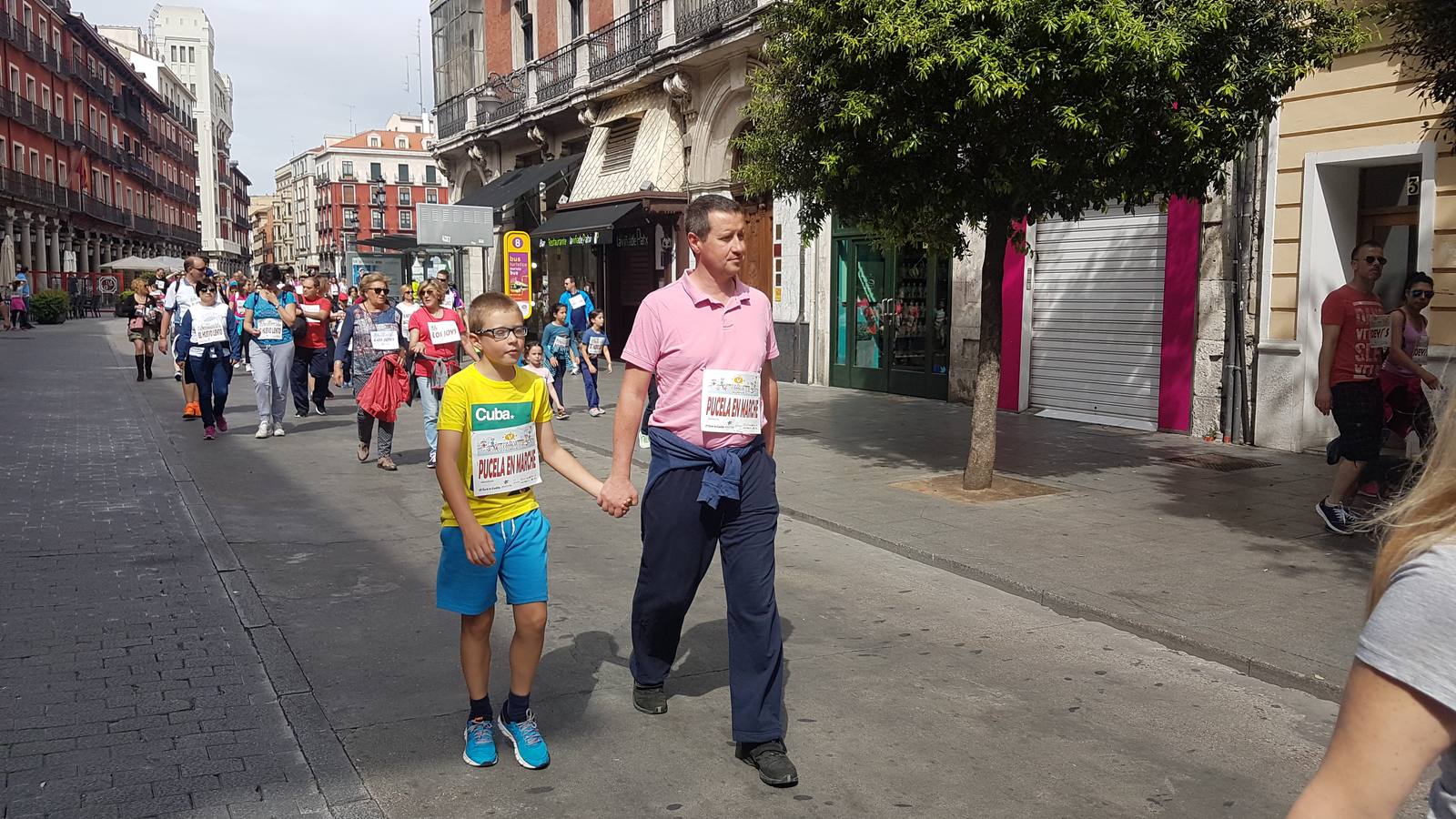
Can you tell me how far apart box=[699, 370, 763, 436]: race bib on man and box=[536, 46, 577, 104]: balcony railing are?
23.2 m

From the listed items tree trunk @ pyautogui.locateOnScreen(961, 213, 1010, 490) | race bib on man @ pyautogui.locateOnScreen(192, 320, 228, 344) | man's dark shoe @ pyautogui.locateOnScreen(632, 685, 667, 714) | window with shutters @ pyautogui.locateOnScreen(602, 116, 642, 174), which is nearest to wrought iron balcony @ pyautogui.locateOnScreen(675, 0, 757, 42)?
window with shutters @ pyautogui.locateOnScreen(602, 116, 642, 174)

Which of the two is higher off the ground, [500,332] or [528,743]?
[500,332]

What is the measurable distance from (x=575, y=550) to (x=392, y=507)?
6.56 ft

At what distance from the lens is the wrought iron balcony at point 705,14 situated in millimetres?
18938

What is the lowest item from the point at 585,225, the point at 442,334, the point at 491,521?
the point at 491,521

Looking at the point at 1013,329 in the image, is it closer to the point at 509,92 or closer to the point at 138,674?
the point at 138,674

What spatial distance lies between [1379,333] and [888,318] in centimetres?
981

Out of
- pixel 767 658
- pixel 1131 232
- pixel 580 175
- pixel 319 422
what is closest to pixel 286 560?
pixel 767 658

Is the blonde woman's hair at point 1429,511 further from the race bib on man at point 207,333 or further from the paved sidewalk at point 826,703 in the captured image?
the race bib on man at point 207,333

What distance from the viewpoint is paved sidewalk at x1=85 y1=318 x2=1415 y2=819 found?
3.56 meters

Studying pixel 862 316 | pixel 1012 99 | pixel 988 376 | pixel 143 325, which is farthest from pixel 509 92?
pixel 1012 99

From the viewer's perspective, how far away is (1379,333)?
23.6 feet

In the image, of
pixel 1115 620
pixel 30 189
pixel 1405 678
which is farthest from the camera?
pixel 30 189

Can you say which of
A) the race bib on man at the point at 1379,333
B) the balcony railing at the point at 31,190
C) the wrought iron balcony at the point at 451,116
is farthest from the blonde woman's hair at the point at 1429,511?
the balcony railing at the point at 31,190
